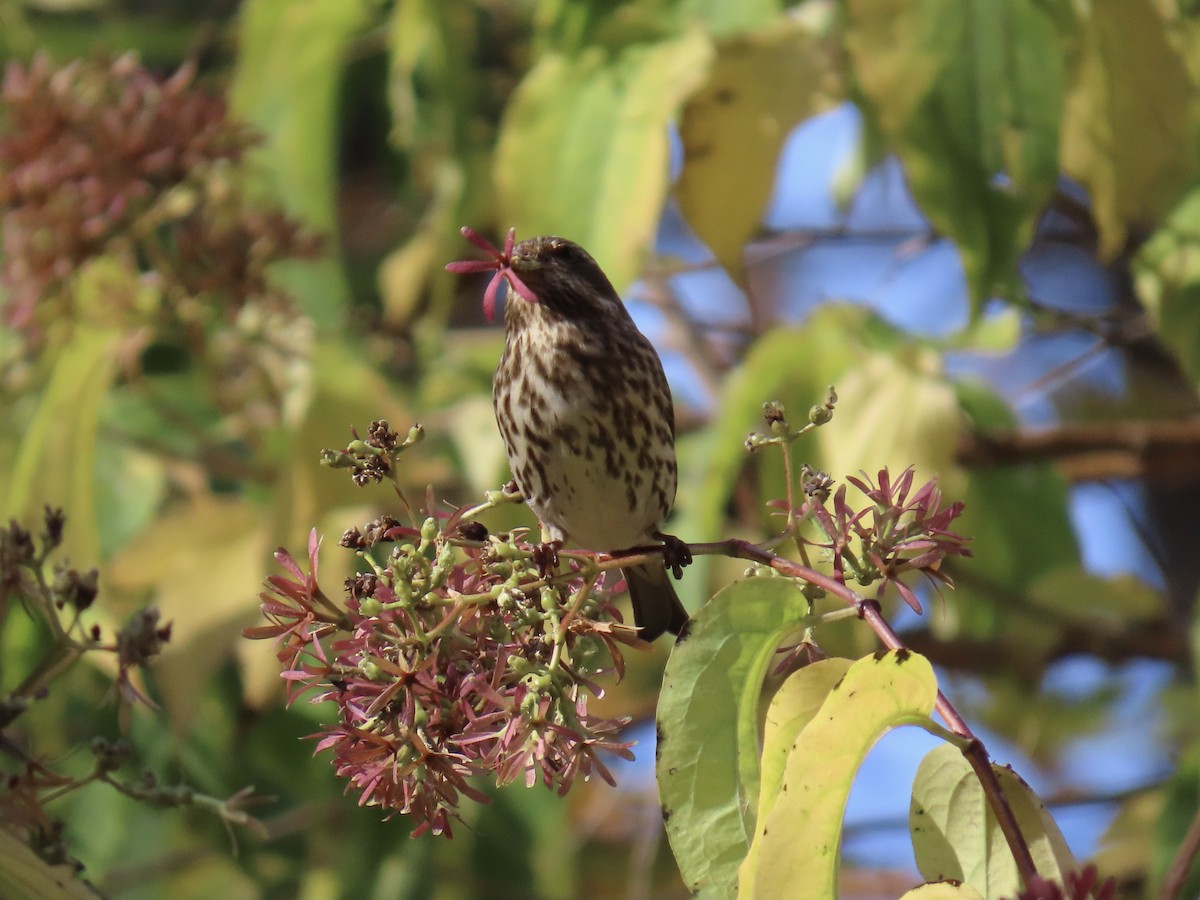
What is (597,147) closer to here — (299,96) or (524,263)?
(524,263)

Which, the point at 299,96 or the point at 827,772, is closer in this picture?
the point at 827,772

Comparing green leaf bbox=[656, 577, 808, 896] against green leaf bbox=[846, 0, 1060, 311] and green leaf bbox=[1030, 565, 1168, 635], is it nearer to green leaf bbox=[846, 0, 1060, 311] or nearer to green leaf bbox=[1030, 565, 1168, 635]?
green leaf bbox=[846, 0, 1060, 311]

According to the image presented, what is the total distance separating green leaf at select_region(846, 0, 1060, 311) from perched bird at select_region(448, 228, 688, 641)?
0.85 meters

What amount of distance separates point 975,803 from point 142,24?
6132 mm

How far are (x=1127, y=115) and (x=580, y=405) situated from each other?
132cm

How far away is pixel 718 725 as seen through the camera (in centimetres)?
208

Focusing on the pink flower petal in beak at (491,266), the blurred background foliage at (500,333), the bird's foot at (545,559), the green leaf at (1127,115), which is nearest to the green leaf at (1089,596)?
the blurred background foliage at (500,333)

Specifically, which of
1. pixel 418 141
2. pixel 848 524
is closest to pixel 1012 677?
pixel 418 141

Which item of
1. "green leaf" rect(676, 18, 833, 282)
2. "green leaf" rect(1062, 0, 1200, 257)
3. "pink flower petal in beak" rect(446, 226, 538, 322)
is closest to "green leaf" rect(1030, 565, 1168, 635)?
"green leaf" rect(1062, 0, 1200, 257)

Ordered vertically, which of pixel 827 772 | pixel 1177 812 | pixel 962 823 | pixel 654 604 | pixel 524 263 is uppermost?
pixel 524 263

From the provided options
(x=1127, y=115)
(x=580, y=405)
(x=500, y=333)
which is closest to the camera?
(x=1127, y=115)

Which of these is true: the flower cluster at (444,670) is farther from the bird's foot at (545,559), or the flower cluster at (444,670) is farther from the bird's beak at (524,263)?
the bird's beak at (524,263)

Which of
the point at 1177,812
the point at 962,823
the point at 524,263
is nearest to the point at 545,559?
the point at 962,823

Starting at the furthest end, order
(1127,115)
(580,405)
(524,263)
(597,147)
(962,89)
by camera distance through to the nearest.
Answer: (597,147) < (580,405) < (524,263) < (1127,115) < (962,89)
